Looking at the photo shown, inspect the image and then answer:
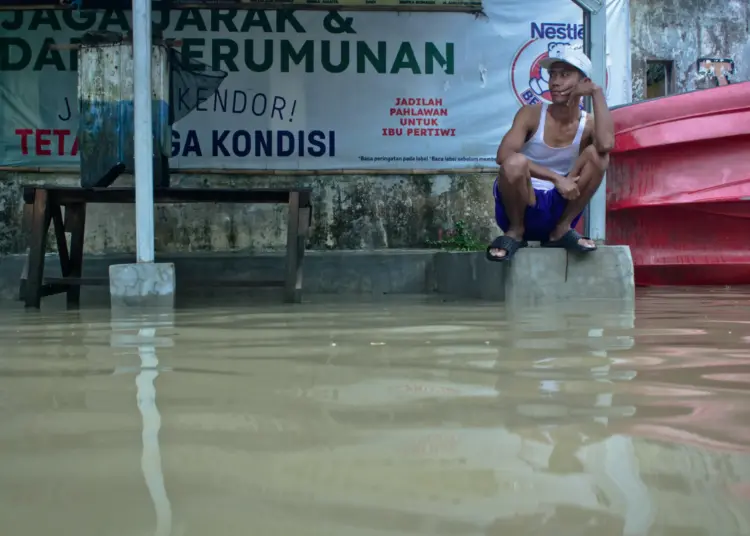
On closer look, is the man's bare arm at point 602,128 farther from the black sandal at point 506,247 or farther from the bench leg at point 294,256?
the bench leg at point 294,256

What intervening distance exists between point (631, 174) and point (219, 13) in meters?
3.25

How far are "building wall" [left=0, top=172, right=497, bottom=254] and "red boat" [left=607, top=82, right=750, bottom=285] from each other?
4.06 feet

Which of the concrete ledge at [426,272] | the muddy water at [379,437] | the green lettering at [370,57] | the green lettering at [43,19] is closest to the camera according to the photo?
the muddy water at [379,437]

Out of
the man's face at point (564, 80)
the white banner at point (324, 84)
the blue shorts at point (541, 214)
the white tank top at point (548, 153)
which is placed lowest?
the blue shorts at point (541, 214)

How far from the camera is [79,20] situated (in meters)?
6.11

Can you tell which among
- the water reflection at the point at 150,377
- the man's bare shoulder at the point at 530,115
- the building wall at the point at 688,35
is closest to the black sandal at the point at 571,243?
the man's bare shoulder at the point at 530,115

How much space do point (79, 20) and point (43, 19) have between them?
0.84 feet

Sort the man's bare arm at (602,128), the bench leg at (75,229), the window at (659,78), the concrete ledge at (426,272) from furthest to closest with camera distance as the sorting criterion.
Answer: the window at (659,78) < the bench leg at (75,229) < the concrete ledge at (426,272) < the man's bare arm at (602,128)

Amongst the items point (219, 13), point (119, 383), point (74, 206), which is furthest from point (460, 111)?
point (119, 383)

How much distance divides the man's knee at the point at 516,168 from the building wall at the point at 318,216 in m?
2.45

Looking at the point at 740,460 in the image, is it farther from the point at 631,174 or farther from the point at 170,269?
the point at 631,174

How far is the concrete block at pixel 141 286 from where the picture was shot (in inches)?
161

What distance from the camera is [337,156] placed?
6.27 metres

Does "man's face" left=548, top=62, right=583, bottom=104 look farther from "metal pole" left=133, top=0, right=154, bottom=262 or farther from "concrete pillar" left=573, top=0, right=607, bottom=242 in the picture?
"metal pole" left=133, top=0, right=154, bottom=262
